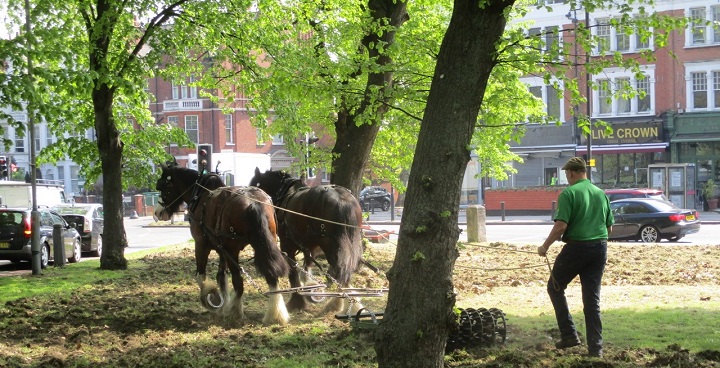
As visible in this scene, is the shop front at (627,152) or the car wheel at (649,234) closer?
the car wheel at (649,234)

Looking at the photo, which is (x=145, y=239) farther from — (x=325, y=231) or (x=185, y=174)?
(x=325, y=231)

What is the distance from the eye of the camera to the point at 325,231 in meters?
11.5

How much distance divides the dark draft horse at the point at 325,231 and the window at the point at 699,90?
3854 cm

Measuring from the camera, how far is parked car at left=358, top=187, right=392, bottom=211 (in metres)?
55.8

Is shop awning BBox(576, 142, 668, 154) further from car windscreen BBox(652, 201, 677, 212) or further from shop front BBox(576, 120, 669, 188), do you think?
car windscreen BBox(652, 201, 677, 212)

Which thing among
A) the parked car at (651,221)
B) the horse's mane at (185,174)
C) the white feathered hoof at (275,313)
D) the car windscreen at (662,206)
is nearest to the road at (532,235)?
the parked car at (651,221)

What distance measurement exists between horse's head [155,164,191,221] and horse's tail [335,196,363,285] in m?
3.38

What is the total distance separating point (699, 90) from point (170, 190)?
39.2 m

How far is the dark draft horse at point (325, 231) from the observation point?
1114 centimetres

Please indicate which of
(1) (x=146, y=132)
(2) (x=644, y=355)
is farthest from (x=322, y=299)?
(1) (x=146, y=132)

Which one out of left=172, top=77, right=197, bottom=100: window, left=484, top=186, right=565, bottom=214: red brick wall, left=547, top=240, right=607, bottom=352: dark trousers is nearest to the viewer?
left=547, top=240, right=607, bottom=352: dark trousers

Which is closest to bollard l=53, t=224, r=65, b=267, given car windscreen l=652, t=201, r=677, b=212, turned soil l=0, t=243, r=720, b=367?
turned soil l=0, t=243, r=720, b=367

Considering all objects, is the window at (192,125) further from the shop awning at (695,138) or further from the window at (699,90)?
the window at (699,90)

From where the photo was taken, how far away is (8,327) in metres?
10.6
